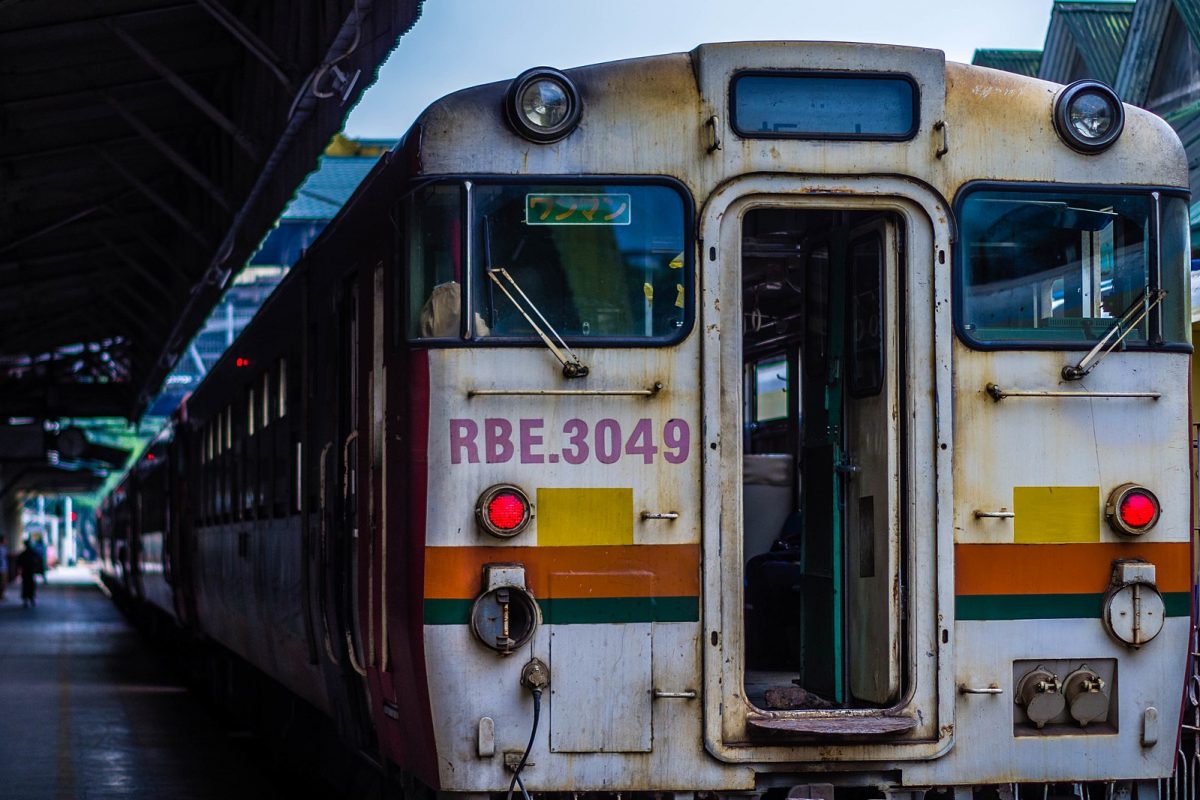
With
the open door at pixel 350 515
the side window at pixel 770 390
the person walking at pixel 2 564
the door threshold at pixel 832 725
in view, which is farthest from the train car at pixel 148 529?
the door threshold at pixel 832 725

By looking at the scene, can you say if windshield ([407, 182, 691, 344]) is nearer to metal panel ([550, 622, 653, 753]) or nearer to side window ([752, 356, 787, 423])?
metal panel ([550, 622, 653, 753])

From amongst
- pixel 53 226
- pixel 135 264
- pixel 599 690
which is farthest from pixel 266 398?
pixel 135 264

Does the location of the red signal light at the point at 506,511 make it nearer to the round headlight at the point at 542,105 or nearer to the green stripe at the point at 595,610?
the green stripe at the point at 595,610

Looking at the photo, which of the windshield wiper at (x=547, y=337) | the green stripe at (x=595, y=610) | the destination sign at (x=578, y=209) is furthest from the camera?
the destination sign at (x=578, y=209)

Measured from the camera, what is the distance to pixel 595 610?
5.57 m

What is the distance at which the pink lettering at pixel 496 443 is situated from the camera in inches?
219

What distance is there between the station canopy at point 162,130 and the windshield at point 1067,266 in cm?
314

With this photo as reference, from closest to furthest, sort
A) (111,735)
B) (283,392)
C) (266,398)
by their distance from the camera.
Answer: (283,392)
(266,398)
(111,735)

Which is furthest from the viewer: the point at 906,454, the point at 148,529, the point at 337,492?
the point at 148,529

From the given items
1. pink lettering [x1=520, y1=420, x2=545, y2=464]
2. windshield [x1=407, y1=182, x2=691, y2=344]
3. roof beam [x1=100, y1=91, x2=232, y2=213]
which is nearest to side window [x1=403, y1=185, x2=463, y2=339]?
windshield [x1=407, y1=182, x2=691, y2=344]

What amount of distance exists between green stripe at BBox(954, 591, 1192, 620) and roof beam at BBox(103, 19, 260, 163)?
21.0 ft

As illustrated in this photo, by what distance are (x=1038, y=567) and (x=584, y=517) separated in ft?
4.93

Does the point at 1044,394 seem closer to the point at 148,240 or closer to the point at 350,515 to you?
the point at 350,515

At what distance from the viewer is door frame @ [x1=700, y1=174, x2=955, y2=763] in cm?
563
